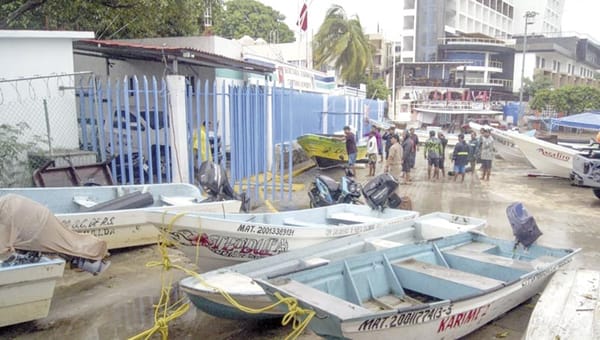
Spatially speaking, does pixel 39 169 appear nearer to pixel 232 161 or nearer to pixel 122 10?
Result: pixel 232 161

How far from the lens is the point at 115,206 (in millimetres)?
6766

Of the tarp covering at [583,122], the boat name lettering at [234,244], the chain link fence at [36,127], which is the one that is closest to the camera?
the boat name lettering at [234,244]

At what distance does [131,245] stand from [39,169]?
227cm

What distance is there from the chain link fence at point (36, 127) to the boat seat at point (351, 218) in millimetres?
4444

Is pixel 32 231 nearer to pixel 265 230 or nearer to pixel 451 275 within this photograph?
pixel 265 230

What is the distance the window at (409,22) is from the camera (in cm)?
5923

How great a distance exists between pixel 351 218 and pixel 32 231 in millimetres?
4190

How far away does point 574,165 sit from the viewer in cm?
1230

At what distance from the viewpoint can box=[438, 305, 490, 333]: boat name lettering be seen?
4148 mm

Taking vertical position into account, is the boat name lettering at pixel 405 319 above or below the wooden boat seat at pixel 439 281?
above


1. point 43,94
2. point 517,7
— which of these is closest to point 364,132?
point 43,94

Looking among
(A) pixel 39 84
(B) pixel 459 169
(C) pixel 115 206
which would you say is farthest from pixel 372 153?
(C) pixel 115 206

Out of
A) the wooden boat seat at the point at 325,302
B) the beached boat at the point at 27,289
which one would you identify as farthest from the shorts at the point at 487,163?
the beached boat at the point at 27,289

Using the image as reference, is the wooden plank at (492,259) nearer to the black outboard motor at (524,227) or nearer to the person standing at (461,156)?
the black outboard motor at (524,227)
